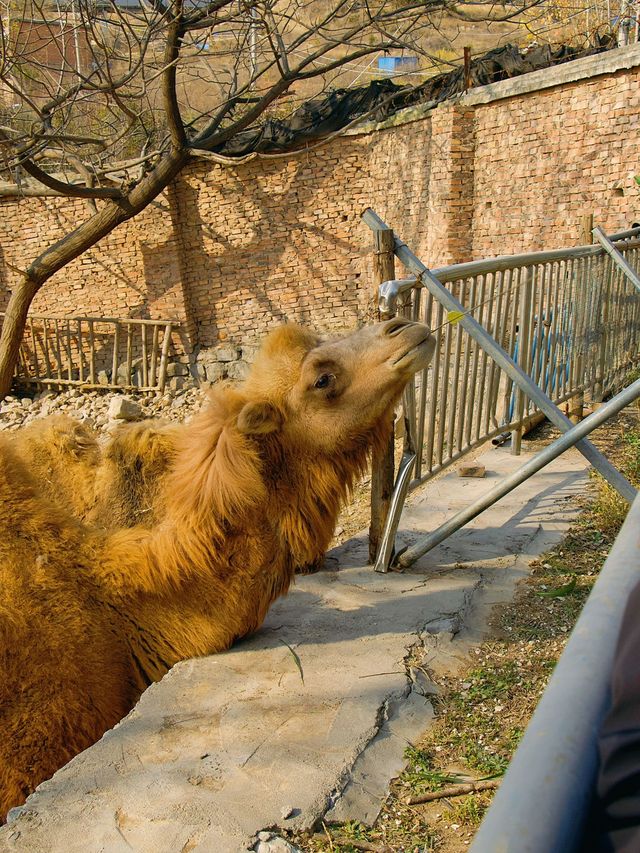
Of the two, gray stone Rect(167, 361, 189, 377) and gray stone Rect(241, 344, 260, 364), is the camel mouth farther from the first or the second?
gray stone Rect(167, 361, 189, 377)

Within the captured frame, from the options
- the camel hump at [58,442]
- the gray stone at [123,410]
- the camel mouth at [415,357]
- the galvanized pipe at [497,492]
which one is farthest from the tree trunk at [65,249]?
the camel mouth at [415,357]

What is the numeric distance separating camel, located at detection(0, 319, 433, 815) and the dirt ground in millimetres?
1020

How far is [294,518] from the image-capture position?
3643 millimetres

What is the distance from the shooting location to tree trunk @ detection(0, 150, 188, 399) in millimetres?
15586

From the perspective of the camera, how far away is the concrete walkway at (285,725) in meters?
2.42

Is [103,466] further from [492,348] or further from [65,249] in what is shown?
[65,249]

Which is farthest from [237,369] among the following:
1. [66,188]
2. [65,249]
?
[66,188]

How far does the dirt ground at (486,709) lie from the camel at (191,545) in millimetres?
1020

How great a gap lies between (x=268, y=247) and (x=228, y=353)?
2964 millimetres

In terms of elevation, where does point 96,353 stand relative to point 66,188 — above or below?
below

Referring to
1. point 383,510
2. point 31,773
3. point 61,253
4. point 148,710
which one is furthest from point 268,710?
point 61,253

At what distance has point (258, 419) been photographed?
357 cm

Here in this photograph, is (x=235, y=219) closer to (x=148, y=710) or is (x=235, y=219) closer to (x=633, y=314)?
(x=633, y=314)

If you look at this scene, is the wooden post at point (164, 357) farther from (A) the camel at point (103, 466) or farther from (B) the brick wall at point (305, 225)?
(A) the camel at point (103, 466)
